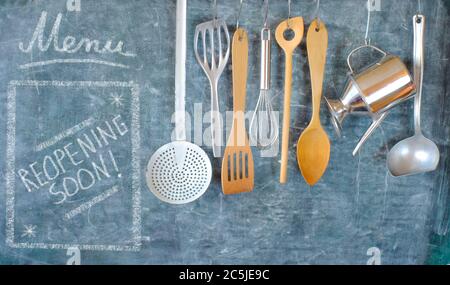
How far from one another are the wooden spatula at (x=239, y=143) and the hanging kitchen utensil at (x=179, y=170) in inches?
1.8

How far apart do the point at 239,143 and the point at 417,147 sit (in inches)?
14.1

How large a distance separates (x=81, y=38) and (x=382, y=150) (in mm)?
664

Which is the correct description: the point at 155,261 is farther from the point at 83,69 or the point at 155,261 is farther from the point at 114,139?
the point at 83,69

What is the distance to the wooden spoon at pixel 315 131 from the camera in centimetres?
101

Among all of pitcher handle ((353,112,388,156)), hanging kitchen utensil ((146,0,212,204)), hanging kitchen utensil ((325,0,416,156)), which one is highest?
hanging kitchen utensil ((325,0,416,156))

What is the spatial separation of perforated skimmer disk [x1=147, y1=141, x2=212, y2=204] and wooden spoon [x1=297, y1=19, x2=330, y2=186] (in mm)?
198

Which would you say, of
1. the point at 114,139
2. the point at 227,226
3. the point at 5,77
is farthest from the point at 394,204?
the point at 5,77

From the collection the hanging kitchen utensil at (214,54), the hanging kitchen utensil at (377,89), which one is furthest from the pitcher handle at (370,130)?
the hanging kitchen utensil at (214,54)

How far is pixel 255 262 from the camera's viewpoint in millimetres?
1080

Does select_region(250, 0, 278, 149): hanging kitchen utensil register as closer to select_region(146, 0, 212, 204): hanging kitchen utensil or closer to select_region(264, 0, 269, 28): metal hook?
select_region(264, 0, 269, 28): metal hook

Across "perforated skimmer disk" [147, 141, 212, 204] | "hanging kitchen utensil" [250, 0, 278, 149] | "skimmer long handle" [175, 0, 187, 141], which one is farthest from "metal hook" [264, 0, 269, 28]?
"perforated skimmer disk" [147, 141, 212, 204]

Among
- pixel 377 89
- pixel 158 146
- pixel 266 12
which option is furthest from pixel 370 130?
pixel 158 146

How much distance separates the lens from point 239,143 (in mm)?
1030

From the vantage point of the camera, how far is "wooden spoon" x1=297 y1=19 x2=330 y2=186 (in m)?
1.01
